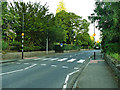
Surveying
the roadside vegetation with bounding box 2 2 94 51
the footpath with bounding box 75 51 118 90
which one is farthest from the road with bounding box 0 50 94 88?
the roadside vegetation with bounding box 2 2 94 51

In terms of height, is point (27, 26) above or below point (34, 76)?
above

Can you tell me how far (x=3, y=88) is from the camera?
5961mm

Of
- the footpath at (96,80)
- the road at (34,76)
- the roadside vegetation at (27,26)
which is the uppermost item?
the roadside vegetation at (27,26)

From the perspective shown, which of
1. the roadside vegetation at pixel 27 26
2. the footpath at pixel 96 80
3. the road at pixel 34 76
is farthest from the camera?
the roadside vegetation at pixel 27 26

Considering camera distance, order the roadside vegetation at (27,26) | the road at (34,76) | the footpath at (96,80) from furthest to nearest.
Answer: the roadside vegetation at (27,26) < the road at (34,76) < the footpath at (96,80)

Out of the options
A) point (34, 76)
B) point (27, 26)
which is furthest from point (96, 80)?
point (27, 26)

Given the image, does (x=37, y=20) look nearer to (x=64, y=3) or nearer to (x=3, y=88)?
(x=3, y=88)

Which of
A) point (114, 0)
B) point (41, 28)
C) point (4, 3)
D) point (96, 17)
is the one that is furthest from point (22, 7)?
point (114, 0)

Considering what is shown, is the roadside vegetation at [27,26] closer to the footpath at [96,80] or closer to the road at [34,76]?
the road at [34,76]

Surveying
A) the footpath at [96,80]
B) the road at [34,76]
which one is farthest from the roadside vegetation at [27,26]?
the footpath at [96,80]

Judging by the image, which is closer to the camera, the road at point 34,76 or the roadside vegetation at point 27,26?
the road at point 34,76

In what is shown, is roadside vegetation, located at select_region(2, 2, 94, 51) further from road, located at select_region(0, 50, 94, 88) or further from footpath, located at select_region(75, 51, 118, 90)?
footpath, located at select_region(75, 51, 118, 90)

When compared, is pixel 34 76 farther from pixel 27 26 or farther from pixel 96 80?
pixel 27 26

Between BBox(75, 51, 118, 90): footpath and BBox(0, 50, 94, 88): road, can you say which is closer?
BBox(75, 51, 118, 90): footpath
